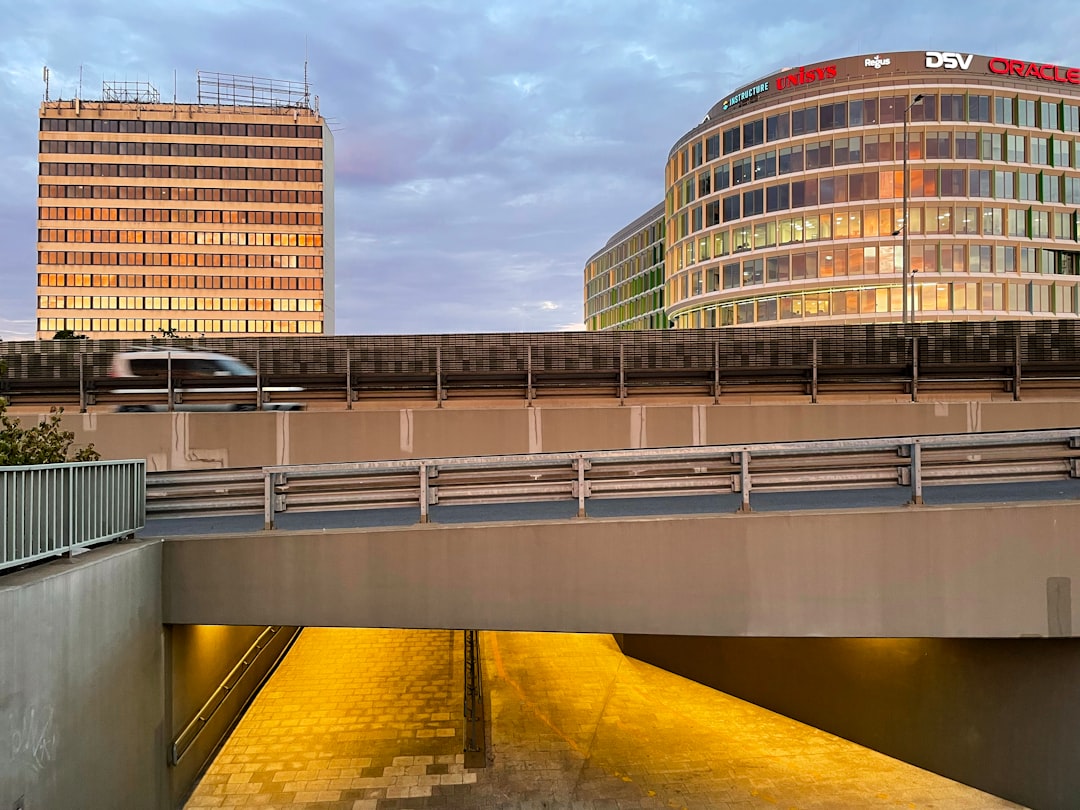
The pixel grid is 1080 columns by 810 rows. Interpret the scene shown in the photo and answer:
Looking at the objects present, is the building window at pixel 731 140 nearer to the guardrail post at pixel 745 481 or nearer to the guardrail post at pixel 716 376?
the guardrail post at pixel 716 376

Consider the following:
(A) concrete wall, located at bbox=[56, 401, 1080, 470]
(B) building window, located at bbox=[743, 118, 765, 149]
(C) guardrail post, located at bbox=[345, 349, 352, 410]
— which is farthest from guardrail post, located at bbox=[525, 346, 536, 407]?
(B) building window, located at bbox=[743, 118, 765, 149]

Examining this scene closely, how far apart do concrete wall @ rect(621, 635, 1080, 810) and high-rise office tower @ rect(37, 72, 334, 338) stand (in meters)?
93.1

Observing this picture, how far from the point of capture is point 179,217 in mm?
89750

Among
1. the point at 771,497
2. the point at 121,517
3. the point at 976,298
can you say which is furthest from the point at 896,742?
the point at 976,298

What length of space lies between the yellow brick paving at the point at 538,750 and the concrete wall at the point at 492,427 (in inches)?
160

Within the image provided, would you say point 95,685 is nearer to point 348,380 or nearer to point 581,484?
point 581,484

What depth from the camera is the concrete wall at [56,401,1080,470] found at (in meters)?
12.6

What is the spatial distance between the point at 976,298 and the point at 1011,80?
1965 cm

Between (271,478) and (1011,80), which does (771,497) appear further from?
(1011,80)

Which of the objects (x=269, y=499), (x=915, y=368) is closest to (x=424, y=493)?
(x=269, y=499)

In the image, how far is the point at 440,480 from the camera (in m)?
6.59

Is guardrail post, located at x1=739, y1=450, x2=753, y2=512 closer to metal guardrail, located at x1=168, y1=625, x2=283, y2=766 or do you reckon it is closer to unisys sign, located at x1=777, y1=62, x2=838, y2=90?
metal guardrail, located at x1=168, y1=625, x2=283, y2=766

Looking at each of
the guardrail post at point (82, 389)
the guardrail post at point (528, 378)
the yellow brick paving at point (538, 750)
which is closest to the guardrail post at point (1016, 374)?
the yellow brick paving at point (538, 750)

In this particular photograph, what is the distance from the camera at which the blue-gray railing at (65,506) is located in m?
4.53
